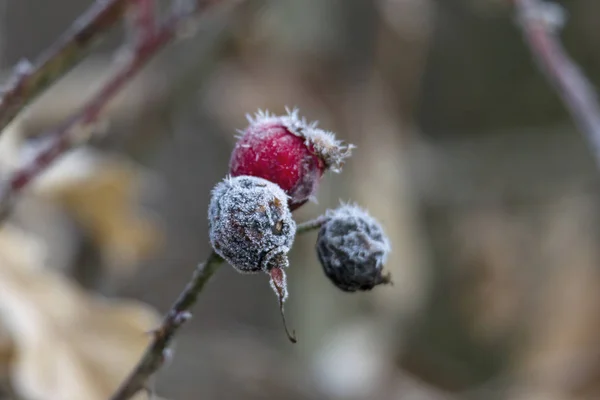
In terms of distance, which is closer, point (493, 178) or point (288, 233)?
point (288, 233)

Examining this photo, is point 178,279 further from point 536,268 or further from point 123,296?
point 536,268

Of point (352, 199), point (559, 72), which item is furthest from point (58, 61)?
point (352, 199)

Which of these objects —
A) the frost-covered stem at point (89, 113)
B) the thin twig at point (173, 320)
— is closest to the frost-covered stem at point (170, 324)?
the thin twig at point (173, 320)

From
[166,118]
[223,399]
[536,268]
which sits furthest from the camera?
[536,268]

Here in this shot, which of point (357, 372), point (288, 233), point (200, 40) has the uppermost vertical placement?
point (200, 40)

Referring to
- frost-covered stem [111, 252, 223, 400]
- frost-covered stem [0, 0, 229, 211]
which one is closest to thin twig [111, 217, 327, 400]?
frost-covered stem [111, 252, 223, 400]

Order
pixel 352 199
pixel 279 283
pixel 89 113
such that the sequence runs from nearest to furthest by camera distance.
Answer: pixel 279 283
pixel 89 113
pixel 352 199

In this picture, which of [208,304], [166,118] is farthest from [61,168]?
[208,304]

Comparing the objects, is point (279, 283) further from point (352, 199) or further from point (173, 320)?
point (352, 199)
